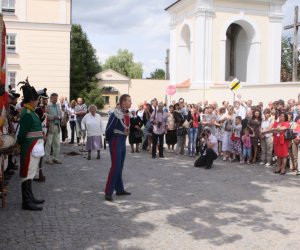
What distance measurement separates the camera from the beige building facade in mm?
33312

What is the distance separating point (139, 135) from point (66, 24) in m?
21.3

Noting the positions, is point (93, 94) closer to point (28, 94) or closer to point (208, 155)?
Answer: point (208, 155)

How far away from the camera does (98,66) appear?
55562mm

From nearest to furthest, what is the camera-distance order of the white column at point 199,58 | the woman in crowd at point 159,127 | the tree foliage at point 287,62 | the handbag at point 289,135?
the handbag at point 289,135
the woman in crowd at point 159,127
the white column at point 199,58
the tree foliage at point 287,62

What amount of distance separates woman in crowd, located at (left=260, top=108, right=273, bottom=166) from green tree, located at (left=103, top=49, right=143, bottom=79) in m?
82.8

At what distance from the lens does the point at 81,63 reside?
52812 mm

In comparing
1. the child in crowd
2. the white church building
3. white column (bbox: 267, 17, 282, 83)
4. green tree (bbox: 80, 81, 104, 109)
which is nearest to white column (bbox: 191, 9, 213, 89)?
the white church building

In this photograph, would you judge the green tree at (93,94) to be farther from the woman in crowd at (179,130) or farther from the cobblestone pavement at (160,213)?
the cobblestone pavement at (160,213)

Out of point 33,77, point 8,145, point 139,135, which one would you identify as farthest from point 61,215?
point 33,77

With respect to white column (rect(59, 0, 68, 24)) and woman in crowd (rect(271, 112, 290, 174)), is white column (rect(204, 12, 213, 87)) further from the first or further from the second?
woman in crowd (rect(271, 112, 290, 174))

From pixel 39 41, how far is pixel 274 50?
17.6 metres

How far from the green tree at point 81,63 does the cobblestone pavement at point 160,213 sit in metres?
40.8

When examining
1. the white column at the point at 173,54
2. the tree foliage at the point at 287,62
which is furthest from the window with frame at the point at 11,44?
the tree foliage at the point at 287,62

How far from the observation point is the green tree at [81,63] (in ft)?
170
